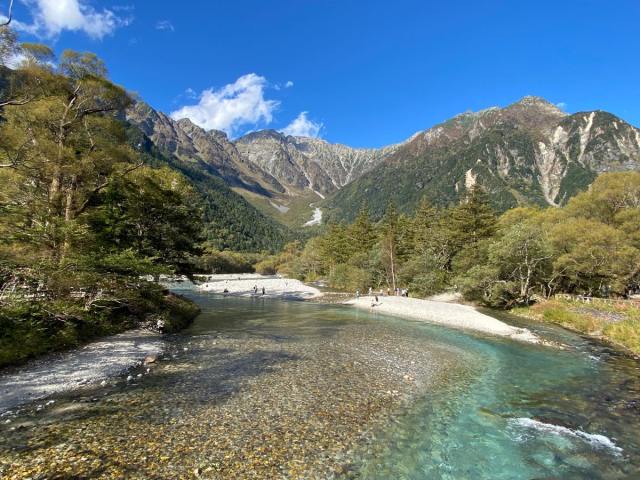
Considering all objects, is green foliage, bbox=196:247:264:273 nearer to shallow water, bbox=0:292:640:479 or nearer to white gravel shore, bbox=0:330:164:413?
white gravel shore, bbox=0:330:164:413

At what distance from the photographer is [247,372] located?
1630 centimetres

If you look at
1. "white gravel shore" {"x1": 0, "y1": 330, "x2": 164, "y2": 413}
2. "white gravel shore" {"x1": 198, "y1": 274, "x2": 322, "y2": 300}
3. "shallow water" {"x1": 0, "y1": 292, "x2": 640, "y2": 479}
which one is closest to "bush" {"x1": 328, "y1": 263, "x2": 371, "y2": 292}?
"white gravel shore" {"x1": 198, "y1": 274, "x2": 322, "y2": 300}

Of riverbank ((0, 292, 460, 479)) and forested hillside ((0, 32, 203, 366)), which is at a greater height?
forested hillside ((0, 32, 203, 366))

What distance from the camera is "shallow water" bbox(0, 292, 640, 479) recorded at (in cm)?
880

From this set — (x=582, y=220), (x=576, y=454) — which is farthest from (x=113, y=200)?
(x=582, y=220)

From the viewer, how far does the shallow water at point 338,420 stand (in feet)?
28.9

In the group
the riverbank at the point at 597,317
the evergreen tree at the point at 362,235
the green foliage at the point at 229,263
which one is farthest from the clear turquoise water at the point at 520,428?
the green foliage at the point at 229,263

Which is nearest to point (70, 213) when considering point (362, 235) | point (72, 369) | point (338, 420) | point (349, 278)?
point (72, 369)

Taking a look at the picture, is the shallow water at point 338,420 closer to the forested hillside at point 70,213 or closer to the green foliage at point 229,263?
the forested hillside at point 70,213

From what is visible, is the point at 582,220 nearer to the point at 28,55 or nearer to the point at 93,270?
the point at 93,270

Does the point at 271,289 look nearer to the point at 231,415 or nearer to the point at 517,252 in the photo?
the point at 517,252

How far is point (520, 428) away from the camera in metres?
11.6

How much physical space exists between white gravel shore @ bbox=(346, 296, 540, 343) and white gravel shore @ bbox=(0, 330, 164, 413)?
88.1ft

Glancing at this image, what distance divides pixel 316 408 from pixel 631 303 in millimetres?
41392
